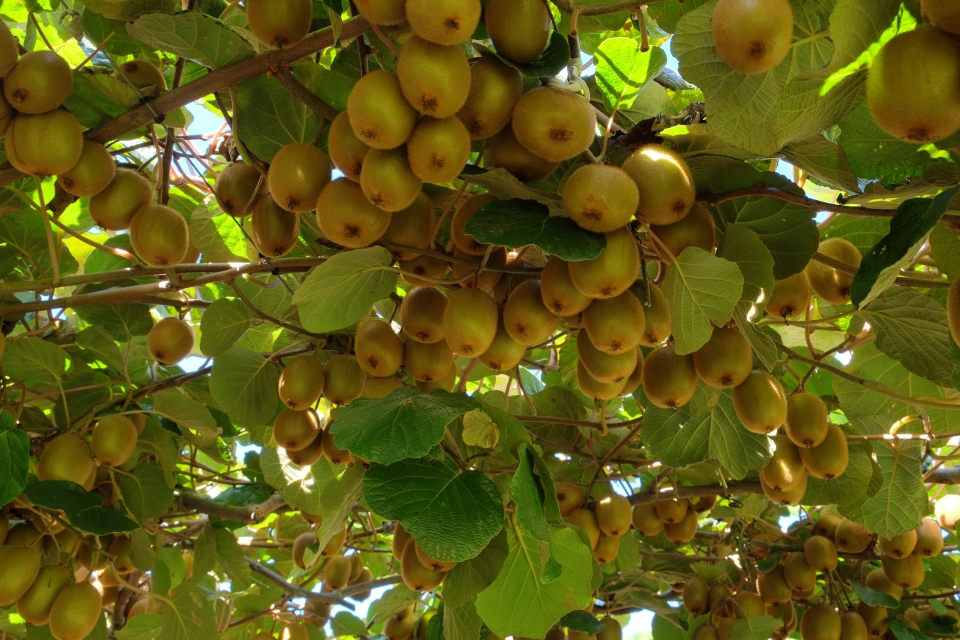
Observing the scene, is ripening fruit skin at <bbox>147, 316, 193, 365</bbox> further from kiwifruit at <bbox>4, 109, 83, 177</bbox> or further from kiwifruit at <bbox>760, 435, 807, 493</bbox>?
kiwifruit at <bbox>760, 435, 807, 493</bbox>

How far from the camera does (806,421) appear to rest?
172cm

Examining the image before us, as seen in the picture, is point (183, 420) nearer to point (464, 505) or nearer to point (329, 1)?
point (464, 505)

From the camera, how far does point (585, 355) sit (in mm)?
1397

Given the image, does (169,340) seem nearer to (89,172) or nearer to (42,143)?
(89,172)

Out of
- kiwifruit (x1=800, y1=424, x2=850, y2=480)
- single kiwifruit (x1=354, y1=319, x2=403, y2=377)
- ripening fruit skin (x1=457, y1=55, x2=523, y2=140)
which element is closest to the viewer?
ripening fruit skin (x1=457, y1=55, x2=523, y2=140)

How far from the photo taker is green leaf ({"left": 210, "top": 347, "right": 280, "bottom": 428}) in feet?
6.68

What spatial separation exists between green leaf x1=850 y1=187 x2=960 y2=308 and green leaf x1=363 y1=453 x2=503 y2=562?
719 mm

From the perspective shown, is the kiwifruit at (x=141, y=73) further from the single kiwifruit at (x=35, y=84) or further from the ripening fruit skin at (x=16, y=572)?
the ripening fruit skin at (x=16, y=572)

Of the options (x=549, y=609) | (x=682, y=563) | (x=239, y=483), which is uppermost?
(x=549, y=609)

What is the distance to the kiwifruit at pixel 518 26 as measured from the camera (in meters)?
1.15

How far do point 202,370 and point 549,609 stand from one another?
1.37m

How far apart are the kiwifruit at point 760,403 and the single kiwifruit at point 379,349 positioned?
0.75 meters

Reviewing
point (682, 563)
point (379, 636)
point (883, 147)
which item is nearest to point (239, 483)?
point (379, 636)

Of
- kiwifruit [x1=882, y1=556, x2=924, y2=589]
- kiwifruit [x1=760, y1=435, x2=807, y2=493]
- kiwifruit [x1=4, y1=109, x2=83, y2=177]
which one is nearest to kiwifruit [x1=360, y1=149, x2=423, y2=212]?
kiwifruit [x1=4, y1=109, x2=83, y2=177]
